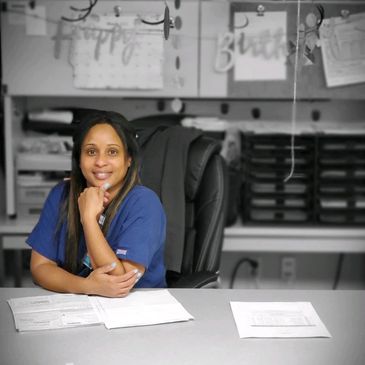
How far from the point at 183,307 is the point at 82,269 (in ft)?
1.08

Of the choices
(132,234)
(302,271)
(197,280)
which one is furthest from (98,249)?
(302,271)

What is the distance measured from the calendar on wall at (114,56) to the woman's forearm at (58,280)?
864 mm

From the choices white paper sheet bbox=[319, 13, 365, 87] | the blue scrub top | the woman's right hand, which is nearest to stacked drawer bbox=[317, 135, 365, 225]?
white paper sheet bbox=[319, 13, 365, 87]

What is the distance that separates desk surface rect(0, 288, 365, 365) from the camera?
88 centimetres

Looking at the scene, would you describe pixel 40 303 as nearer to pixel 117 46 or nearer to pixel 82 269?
pixel 82 269

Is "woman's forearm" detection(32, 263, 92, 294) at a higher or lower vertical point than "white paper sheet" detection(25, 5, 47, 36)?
lower

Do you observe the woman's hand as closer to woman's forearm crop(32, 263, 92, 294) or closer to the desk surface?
woman's forearm crop(32, 263, 92, 294)

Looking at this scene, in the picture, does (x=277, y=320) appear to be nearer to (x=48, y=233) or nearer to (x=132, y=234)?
(x=132, y=234)

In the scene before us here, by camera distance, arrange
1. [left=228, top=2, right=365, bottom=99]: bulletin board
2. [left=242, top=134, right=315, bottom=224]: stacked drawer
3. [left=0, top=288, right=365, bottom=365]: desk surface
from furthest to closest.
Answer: [left=242, top=134, right=315, bottom=224]: stacked drawer < [left=228, top=2, right=365, bottom=99]: bulletin board < [left=0, top=288, right=365, bottom=365]: desk surface

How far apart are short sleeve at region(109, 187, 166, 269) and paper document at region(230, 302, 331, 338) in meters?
0.24

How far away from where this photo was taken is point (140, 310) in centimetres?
108

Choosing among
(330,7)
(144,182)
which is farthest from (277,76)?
(144,182)

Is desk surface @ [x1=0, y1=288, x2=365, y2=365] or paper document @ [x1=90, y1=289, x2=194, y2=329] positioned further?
paper document @ [x1=90, y1=289, x2=194, y2=329]

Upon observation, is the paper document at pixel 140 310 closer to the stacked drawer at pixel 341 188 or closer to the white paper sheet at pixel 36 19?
the stacked drawer at pixel 341 188
